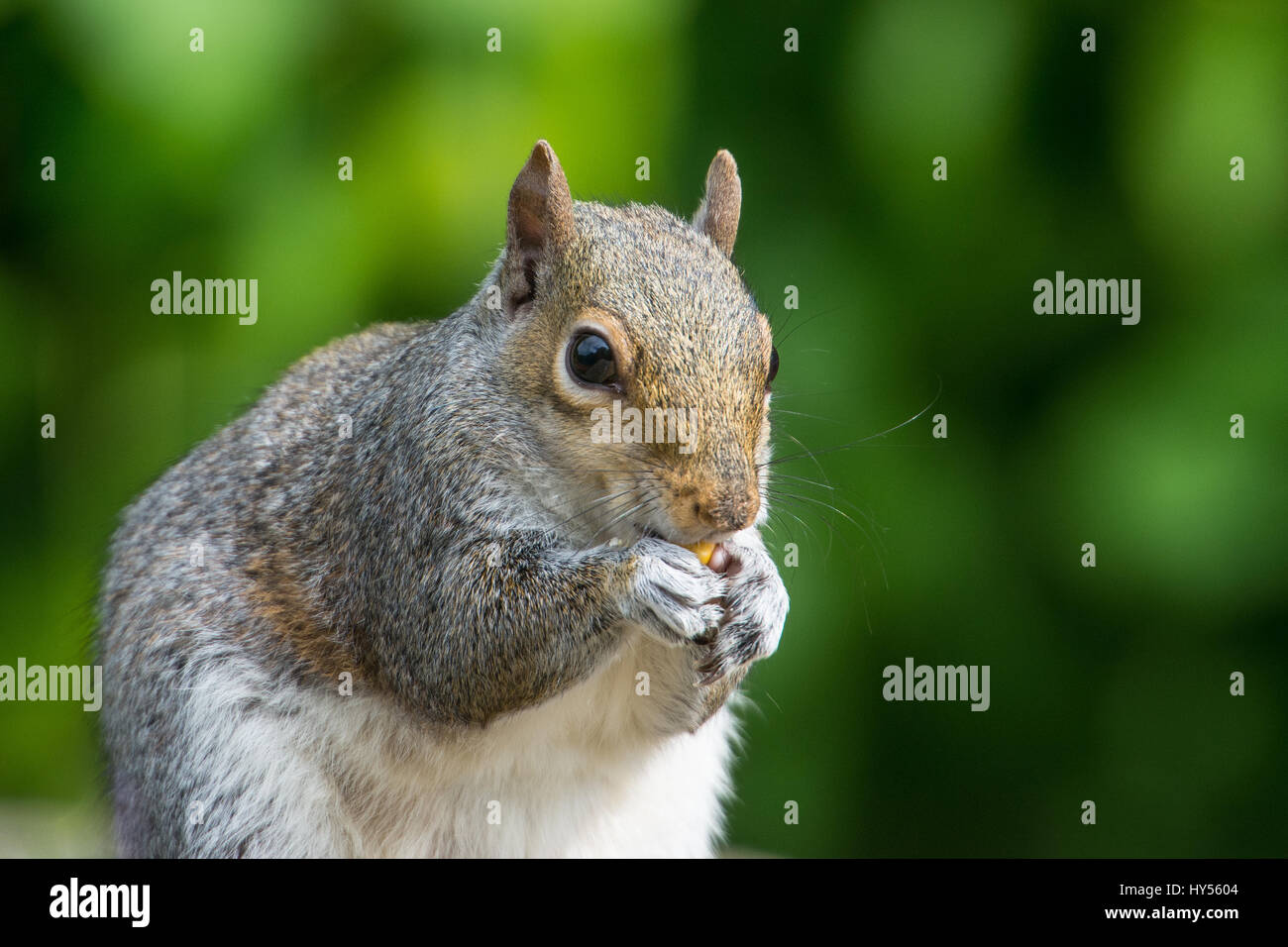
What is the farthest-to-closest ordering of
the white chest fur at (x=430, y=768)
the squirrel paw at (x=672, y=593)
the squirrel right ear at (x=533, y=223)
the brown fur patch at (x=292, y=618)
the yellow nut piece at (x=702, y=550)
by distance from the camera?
the brown fur patch at (x=292, y=618), the white chest fur at (x=430, y=768), the squirrel right ear at (x=533, y=223), the yellow nut piece at (x=702, y=550), the squirrel paw at (x=672, y=593)

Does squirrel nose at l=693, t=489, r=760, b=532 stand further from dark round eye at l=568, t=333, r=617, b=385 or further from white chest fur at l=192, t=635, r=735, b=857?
white chest fur at l=192, t=635, r=735, b=857

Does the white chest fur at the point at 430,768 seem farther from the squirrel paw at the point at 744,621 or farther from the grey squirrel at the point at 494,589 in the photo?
the squirrel paw at the point at 744,621

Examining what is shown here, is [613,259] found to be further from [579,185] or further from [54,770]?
[54,770]

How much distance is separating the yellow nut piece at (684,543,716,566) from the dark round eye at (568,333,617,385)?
0.31m

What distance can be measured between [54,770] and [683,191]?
2.46m

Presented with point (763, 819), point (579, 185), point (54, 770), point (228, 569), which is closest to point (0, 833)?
point (54, 770)

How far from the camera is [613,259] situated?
2.45m

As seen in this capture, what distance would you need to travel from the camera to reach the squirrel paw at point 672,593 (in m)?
2.13

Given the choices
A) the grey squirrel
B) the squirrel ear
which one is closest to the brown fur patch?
the grey squirrel

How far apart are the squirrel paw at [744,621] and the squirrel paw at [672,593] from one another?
0.21ft

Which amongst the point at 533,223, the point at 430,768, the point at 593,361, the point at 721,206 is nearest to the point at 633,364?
the point at 593,361

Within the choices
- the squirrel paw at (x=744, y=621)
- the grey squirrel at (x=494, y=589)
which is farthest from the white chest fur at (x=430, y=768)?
the squirrel paw at (x=744, y=621)

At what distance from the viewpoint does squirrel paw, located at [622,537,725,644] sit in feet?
6.98

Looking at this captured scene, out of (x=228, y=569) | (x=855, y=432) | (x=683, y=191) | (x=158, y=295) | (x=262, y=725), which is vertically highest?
(x=683, y=191)
